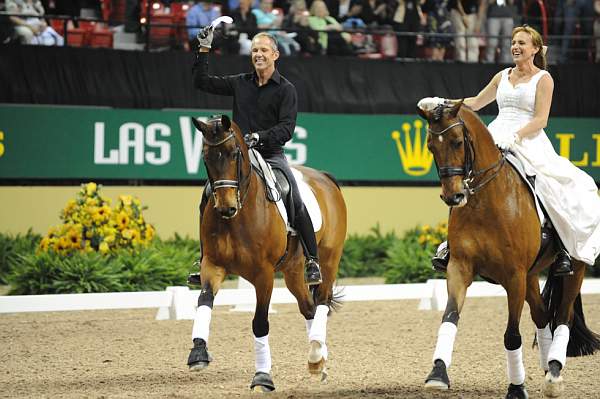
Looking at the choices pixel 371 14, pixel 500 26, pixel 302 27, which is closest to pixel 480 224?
pixel 302 27

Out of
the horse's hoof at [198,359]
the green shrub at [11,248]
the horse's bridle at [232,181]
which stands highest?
the horse's bridle at [232,181]

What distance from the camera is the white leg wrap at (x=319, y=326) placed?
7.74 m

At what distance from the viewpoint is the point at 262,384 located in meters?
7.21

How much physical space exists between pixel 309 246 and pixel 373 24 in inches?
388

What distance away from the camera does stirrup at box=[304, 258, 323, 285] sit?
772 centimetres

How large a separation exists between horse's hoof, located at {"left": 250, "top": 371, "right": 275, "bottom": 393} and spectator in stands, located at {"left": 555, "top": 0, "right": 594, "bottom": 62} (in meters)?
12.0

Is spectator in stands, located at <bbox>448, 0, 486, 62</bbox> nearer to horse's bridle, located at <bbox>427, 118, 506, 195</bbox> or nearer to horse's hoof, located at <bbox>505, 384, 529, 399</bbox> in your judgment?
horse's bridle, located at <bbox>427, 118, 506, 195</bbox>

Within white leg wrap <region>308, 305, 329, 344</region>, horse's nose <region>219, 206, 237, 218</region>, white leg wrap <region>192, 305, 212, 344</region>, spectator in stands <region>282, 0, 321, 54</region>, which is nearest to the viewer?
horse's nose <region>219, 206, 237, 218</region>

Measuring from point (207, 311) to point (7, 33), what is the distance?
28.3 feet

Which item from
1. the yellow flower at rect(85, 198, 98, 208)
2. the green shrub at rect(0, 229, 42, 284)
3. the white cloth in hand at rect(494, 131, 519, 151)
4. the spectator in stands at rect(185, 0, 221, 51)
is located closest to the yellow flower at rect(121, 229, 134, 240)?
the yellow flower at rect(85, 198, 98, 208)

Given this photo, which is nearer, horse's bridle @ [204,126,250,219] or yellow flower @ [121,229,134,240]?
horse's bridle @ [204,126,250,219]

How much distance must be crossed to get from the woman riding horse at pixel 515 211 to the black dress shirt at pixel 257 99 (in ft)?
4.32

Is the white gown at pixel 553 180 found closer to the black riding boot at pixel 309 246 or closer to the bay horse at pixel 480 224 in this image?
the bay horse at pixel 480 224

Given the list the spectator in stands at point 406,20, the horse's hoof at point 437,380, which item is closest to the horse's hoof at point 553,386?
the horse's hoof at point 437,380
